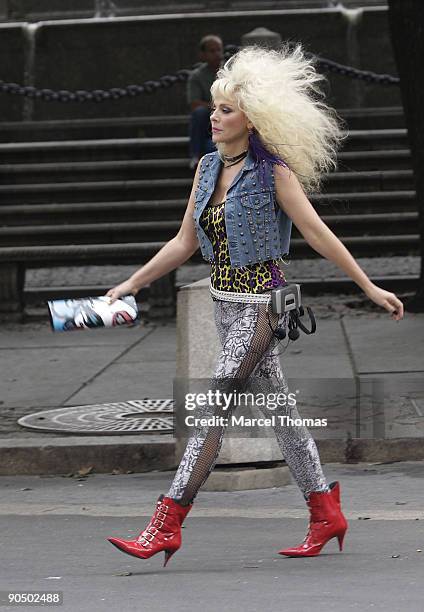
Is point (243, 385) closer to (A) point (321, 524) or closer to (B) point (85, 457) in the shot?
(A) point (321, 524)

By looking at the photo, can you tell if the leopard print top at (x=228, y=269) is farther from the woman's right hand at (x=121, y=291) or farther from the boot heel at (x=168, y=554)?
the boot heel at (x=168, y=554)

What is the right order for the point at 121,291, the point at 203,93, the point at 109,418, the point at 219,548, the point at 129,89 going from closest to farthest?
the point at 121,291 → the point at 219,548 → the point at 109,418 → the point at 203,93 → the point at 129,89

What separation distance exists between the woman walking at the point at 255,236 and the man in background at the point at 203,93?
32.0 feet

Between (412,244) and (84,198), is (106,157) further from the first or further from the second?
(412,244)

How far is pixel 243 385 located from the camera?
5840 mm

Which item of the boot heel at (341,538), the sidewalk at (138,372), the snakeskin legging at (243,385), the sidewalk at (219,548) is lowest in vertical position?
the sidewalk at (138,372)

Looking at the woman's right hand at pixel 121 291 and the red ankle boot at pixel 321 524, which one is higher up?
the woman's right hand at pixel 121 291

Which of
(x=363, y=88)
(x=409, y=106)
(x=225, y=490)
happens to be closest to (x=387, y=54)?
(x=363, y=88)

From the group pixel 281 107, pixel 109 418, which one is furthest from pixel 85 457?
pixel 281 107

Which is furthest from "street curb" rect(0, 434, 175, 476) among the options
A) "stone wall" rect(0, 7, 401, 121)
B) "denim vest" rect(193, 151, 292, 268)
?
"stone wall" rect(0, 7, 401, 121)

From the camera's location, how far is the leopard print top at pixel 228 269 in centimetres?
579

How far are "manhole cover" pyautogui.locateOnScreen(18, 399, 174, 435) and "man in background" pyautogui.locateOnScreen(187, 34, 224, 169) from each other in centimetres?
665

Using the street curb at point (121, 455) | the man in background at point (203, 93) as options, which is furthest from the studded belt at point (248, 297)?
the man in background at point (203, 93)

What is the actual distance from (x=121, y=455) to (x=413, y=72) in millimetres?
5988
